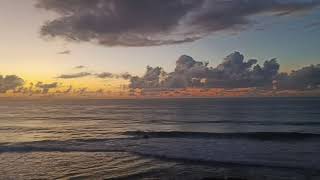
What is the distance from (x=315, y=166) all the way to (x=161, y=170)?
9254 millimetres

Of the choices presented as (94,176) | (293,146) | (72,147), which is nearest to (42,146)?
(72,147)

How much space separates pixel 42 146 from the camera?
113 ft

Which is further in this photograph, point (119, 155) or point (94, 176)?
point (119, 155)

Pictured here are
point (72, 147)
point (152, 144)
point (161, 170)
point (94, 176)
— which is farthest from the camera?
point (152, 144)

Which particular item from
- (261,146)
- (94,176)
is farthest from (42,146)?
(261,146)

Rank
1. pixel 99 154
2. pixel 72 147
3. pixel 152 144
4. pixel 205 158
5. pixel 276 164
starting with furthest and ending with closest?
pixel 152 144, pixel 72 147, pixel 99 154, pixel 205 158, pixel 276 164

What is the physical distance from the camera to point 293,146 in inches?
1346

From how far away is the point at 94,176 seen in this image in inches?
823

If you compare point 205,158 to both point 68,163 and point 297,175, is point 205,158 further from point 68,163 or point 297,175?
point 68,163

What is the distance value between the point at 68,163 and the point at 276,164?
13111mm

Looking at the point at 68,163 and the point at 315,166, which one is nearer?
the point at 315,166

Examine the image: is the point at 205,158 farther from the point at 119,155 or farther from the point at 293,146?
the point at 293,146

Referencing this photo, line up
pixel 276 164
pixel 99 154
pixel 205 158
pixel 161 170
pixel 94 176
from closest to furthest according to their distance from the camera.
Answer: pixel 94 176 < pixel 161 170 < pixel 276 164 < pixel 205 158 < pixel 99 154

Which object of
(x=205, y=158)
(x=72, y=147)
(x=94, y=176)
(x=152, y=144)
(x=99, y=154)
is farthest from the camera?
(x=152, y=144)
